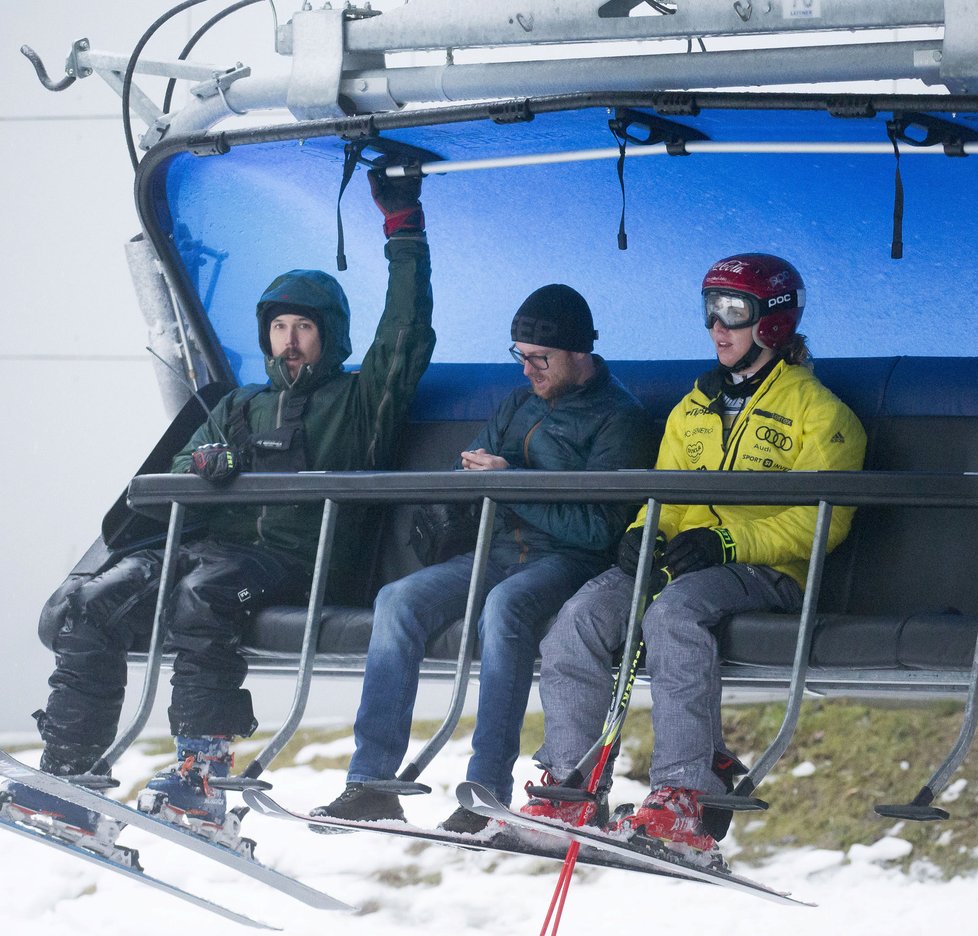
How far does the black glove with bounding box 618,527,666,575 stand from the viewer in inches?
127

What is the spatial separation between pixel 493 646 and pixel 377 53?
1.30 meters

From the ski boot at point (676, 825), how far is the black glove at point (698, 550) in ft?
1.48

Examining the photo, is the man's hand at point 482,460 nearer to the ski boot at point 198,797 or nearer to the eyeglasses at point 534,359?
the eyeglasses at point 534,359

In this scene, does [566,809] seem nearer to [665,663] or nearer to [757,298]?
[665,663]

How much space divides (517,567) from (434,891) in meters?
5.94

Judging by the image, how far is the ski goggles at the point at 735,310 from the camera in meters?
3.45

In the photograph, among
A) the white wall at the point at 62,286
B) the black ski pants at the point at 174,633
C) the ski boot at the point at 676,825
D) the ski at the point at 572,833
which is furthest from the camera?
the white wall at the point at 62,286

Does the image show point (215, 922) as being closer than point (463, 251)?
No

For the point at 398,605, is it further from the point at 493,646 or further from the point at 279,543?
the point at 279,543

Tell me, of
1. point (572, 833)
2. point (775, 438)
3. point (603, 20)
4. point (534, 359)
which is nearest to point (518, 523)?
point (534, 359)

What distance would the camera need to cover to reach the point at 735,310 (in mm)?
3459

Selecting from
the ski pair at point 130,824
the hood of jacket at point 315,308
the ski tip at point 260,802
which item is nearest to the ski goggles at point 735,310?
the hood of jacket at point 315,308

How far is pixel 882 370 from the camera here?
12.5 ft

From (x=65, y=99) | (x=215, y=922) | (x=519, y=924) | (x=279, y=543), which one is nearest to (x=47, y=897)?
(x=215, y=922)
